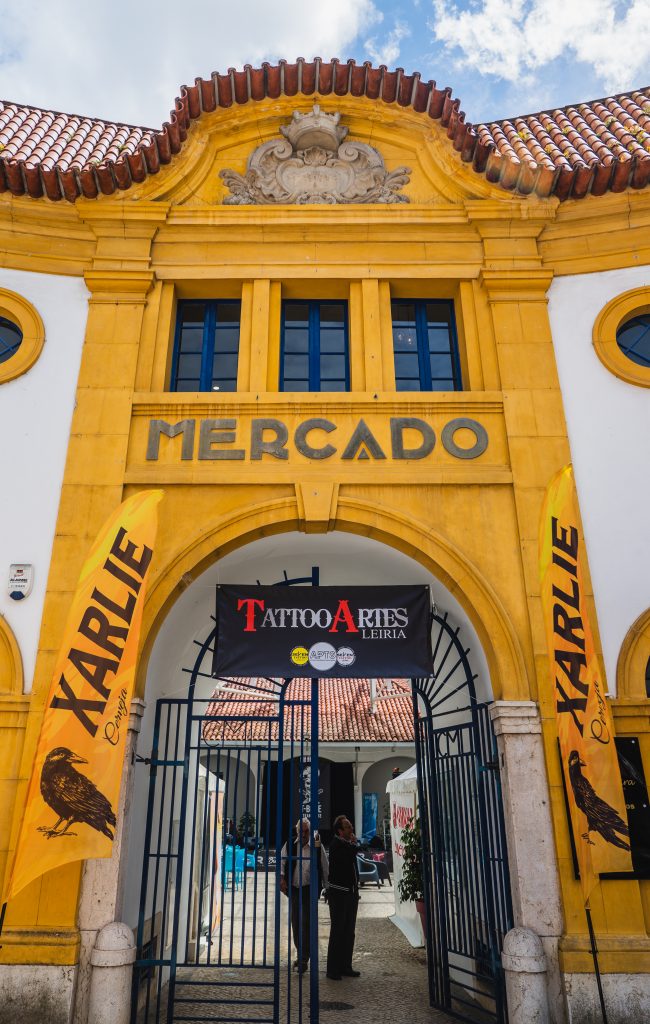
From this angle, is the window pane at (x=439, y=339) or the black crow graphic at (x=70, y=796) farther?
the window pane at (x=439, y=339)

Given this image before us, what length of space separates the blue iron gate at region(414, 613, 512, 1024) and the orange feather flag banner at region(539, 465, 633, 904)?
3.67 feet

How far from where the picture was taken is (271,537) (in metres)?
8.00

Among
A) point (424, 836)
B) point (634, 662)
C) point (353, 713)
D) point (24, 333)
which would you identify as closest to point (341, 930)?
point (424, 836)

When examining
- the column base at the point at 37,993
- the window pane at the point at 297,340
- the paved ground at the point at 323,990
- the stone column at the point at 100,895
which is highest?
the window pane at the point at 297,340

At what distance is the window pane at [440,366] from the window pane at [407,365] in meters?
0.20

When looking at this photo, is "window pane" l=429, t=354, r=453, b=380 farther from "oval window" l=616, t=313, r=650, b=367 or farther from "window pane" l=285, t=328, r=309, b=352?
"oval window" l=616, t=313, r=650, b=367

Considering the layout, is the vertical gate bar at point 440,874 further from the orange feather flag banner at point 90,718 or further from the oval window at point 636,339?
the oval window at point 636,339

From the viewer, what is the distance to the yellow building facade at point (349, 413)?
6387mm

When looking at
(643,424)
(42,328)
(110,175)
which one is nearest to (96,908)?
(42,328)

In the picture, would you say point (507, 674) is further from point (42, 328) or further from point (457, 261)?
point (42, 328)

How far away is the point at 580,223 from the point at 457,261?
1.52 meters

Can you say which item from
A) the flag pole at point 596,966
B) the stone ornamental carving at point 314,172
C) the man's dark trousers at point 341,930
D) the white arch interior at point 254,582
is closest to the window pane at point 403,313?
the stone ornamental carving at point 314,172

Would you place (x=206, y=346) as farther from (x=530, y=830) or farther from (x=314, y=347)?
(x=530, y=830)

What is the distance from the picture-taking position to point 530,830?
644 centimetres
